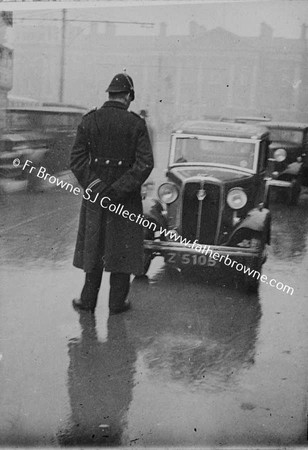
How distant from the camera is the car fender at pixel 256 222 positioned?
5.45 m

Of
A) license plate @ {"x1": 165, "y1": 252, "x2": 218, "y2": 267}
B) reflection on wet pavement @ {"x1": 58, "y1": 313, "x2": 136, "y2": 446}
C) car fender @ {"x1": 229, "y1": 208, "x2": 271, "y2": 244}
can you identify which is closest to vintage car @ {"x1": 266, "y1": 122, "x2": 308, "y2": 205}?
car fender @ {"x1": 229, "y1": 208, "x2": 271, "y2": 244}

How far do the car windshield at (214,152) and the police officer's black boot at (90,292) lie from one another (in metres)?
2.00

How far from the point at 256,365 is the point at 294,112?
1.63m

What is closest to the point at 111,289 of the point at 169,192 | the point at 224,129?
the point at 169,192

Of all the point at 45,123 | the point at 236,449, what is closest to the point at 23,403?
the point at 236,449

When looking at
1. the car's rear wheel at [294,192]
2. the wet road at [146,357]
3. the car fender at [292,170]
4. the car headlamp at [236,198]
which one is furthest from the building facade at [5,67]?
the car fender at [292,170]

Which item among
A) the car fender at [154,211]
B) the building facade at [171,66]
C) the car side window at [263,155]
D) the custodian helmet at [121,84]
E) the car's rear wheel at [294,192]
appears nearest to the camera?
the building facade at [171,66]

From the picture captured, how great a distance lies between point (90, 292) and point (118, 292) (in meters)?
0.21

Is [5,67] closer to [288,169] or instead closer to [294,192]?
[294,192]

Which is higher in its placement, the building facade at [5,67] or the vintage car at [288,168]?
the building facade at [5,67]

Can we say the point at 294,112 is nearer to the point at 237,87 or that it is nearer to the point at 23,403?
the point at 237,87

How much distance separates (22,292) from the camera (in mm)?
4805

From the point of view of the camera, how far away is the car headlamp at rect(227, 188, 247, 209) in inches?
226

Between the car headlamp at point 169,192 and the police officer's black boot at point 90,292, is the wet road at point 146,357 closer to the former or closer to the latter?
the police officer's black boot at point 90,292
